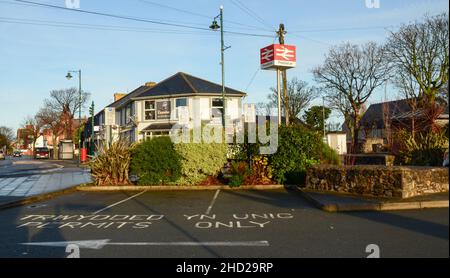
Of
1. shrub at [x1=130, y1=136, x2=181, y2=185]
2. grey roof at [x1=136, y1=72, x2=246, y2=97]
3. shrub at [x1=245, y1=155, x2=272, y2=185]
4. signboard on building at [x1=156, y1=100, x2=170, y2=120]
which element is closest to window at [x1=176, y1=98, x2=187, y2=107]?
grey roof at [x1=136, y1=72, x2=246, y2=97]

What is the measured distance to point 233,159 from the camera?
18.3 metres

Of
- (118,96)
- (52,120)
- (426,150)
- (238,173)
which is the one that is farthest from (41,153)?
(426,150)

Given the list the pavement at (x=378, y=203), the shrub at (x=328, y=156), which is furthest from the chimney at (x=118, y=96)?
the pavement at (x=378, y=203)

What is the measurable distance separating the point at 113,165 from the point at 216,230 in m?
11.0

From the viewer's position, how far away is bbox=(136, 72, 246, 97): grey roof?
131 feet

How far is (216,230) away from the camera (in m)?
8.59

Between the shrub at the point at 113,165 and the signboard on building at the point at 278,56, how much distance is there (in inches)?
312

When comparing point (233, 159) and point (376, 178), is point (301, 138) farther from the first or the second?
→ point (376, 178)

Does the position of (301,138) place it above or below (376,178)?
above

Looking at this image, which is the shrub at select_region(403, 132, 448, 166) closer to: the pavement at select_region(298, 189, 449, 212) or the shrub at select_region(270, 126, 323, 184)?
the shrub at select_region(270, 126, 323, 184)

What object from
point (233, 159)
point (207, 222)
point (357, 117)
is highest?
point (357, 117)

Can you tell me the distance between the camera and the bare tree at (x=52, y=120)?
7944 cm
